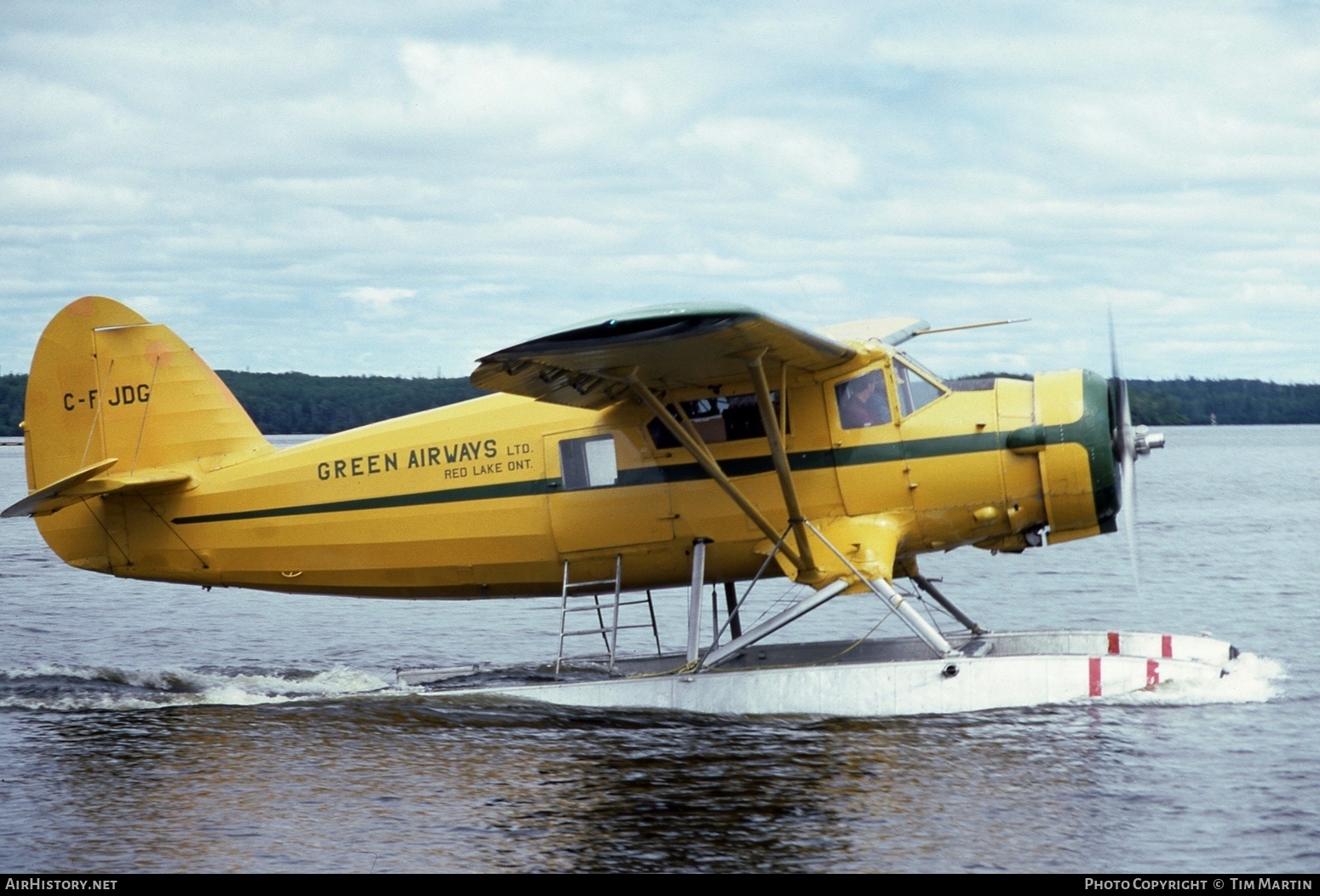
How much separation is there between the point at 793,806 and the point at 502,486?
431 cm

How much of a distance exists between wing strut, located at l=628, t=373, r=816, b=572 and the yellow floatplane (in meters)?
0.03

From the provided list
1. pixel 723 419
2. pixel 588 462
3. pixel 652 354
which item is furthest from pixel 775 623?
pixel 652 354

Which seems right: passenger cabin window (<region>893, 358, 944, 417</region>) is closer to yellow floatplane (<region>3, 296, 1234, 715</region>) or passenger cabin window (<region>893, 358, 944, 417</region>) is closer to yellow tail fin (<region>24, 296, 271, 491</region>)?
yellow floatplane (<region>3, 296, 1234, 715</region>)

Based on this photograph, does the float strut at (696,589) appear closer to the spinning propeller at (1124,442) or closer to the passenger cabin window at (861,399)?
the passenger cabin window at (861,399)

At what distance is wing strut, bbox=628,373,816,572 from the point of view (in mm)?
10117

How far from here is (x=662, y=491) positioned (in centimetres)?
1109

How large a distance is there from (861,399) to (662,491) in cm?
180

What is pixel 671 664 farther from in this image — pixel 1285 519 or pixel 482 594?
pixel 1285 519

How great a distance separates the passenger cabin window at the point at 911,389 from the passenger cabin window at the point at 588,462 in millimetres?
2406

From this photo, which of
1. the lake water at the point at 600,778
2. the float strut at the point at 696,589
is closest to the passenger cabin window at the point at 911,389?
the float strut at the point at 696,589

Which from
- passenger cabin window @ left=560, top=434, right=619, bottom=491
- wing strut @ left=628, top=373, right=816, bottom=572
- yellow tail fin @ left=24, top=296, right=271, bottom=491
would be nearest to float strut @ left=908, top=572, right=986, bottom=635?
wing strut @ left=628, top=373, right=816, bottom=572

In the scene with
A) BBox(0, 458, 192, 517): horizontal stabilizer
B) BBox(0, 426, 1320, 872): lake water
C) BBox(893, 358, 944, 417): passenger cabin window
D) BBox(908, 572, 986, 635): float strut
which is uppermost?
BBox(893, 358, 944, 417): passenger cabin window

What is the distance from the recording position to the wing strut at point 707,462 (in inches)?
398

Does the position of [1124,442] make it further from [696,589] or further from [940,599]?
[696,589]
